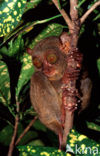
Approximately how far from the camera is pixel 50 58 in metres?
2.39

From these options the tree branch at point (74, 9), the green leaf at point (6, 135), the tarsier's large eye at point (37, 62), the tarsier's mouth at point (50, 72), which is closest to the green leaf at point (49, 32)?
the tarsier's large eye at point (37, 62)

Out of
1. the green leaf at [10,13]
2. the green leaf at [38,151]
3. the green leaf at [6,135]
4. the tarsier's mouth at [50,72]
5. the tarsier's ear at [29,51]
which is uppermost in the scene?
the green leaf at [10,13]

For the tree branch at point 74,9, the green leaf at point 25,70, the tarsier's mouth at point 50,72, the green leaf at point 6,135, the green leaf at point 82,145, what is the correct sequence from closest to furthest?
the green leaf at point 82,145 < the tree branch at point 74,9 < the tarsier's mouth at point 50,72 < the green leaf at point 25,70 < the green leaf at point 6,135

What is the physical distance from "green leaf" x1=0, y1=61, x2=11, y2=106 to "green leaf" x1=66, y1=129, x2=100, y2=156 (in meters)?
1.21

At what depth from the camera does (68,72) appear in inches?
61.4

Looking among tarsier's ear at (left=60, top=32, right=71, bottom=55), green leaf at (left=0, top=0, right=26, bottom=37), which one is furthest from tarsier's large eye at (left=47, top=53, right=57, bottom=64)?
green leaf at (left=0, top=0, right=26, bottom=37)

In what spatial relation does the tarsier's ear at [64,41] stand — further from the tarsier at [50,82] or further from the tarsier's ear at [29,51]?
the tarsier's ear at [29,51]

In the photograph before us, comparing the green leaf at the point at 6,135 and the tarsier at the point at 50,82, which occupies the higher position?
the tarsier at the point at 50,82

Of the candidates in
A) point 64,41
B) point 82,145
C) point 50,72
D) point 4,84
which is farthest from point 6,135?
point 82,145

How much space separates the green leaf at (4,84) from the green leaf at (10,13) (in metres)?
0.84

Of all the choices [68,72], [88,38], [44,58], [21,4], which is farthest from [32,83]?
[21,4]

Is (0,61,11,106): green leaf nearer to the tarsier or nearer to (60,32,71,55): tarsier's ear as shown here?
the tarsier

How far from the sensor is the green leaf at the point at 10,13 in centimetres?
142

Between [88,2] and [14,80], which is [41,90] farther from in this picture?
[88,2]
